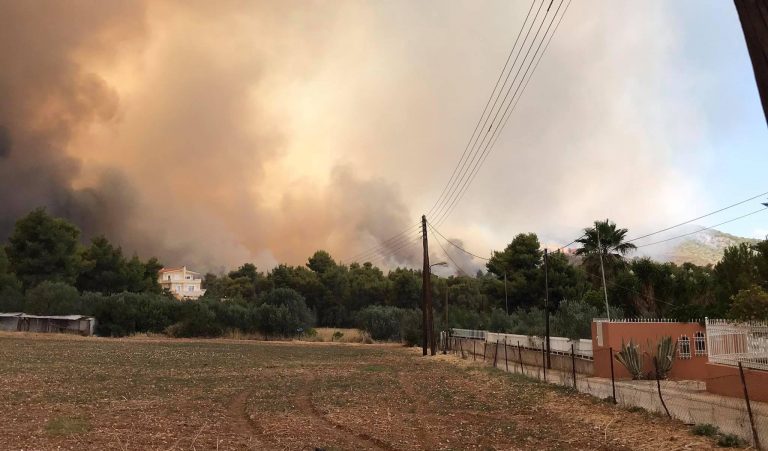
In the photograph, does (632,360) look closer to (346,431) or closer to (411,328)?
(346,431)

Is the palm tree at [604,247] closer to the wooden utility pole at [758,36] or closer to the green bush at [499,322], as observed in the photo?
the green bush at [499,322]

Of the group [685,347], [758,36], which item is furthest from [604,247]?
[758,36]

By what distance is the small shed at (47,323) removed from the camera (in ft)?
192

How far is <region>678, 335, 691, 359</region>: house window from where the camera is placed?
835 inches

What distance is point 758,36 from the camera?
4062mm

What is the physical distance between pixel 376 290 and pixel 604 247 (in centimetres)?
4325

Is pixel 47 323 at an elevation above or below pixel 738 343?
below

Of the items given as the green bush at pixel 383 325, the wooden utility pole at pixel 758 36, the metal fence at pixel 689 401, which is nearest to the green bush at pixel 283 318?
the green bush at pixel 383 325

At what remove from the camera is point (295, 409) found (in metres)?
13.4

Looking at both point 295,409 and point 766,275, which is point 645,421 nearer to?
point 295,409

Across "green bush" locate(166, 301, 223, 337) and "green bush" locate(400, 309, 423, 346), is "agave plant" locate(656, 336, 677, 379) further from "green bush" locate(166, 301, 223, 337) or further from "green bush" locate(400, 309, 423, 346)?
"green bush" locate(166, 301, 223, 337)

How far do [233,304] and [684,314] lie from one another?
5468 cm

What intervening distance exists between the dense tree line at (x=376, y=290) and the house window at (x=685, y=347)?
13.4ft

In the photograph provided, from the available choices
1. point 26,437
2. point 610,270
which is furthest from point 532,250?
point 26,437
